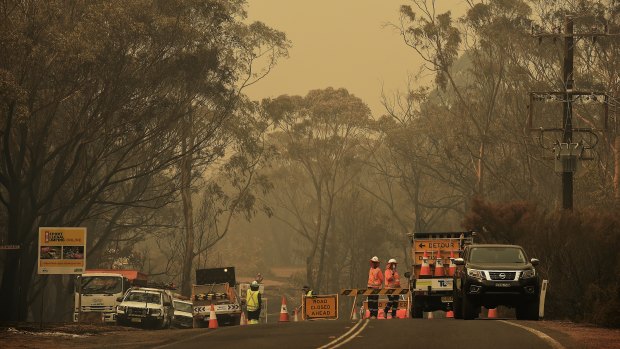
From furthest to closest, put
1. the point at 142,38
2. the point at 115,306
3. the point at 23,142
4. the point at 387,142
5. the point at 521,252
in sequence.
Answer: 1. the point at 387,142
2. the point at 142,38
3. the point at 115,306
4. the point at 23,142
5. the point at 521,252

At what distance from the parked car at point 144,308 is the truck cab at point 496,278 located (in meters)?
17.1

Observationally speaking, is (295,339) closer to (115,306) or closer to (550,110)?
(115,306)

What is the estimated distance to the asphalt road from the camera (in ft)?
73.2

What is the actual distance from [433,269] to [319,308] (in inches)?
321

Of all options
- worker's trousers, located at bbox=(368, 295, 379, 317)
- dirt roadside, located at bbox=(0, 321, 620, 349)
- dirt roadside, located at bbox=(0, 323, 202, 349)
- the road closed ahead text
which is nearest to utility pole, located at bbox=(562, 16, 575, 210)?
worker's trousers, located at bbox=(368, 295, 379, 317)

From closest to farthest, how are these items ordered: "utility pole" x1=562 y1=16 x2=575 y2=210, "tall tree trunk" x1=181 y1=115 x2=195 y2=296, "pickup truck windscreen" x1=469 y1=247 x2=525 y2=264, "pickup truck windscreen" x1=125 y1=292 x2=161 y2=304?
1. "pickup truck windscreen" x1=469 y1=247 x2=525 y2=264
2. "utility pole" x1=562 y1=16 x2=575 y2=210
3. "pickup truck windscreen" x1=125 y1=292 x2=161 y2=304
4. "tall tree trunk" x1=181 y1=115 x2=195 y2=296

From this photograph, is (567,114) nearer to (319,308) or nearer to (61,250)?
(319,308)

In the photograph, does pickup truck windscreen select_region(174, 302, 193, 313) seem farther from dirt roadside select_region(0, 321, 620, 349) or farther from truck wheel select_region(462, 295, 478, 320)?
truck wheel select_region(462, 295, 478, 320)

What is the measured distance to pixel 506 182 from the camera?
76.6 meters

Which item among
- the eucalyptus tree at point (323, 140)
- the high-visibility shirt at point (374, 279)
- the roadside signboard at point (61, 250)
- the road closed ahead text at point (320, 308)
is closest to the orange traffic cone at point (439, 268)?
the high-visibility shirt at point (374, 279)

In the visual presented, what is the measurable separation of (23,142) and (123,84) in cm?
667

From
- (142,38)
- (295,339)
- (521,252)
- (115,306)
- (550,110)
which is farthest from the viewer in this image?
(550,110)

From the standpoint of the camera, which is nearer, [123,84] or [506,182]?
[123,84]

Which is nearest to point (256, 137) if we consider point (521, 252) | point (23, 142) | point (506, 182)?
point (506, 182)
